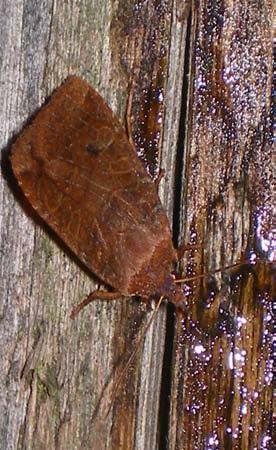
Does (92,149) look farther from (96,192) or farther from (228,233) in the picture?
(228,233)

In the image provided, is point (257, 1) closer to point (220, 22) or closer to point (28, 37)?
point (220, 22)

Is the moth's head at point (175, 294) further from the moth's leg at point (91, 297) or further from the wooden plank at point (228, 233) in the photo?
the moth's leg at point (91, 297)

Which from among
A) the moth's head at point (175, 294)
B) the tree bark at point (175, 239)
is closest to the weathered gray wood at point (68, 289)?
the tree bark at point (175, 239)

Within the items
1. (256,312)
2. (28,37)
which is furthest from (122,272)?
(28,37)

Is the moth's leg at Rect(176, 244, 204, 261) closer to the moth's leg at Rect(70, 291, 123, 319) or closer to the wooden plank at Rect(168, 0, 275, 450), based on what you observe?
the wooden plank at Rect(168, 0, 275, 450)

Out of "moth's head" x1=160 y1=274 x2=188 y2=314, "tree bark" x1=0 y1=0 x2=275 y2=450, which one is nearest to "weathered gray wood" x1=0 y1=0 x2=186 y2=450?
"tree bark" x1=0 y1=0 x2=275 y2=450

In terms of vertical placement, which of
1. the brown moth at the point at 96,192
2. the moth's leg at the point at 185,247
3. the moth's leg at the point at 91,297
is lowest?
the moth's leg at the point at 91,297
